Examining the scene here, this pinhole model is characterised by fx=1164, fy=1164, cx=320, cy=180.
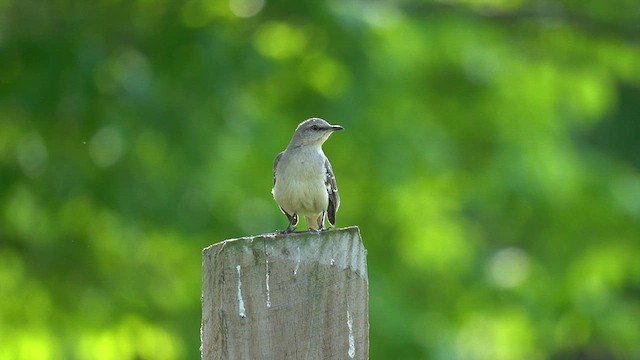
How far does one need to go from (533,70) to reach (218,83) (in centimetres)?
297

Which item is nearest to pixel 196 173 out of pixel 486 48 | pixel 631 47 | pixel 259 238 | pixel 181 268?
pixel 181 268

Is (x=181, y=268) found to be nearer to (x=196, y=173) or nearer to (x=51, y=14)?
(x=196, y=173)

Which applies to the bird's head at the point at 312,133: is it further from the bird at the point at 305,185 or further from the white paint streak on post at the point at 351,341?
the white paint streak on post at the point at 351,341

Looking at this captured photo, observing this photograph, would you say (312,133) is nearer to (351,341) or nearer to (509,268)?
(351,341)

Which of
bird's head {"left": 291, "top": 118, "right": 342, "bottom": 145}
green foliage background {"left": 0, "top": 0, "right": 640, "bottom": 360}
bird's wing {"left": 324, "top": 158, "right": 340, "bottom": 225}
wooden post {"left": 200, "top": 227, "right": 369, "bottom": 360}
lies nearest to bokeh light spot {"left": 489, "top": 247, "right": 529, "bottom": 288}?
green foliage background {"left": 0, "top": 0, "right": 640, "bottom": 360}

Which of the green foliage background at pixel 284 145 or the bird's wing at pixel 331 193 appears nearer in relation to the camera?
the bird's wing at pixel 331 193

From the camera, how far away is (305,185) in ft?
18.6

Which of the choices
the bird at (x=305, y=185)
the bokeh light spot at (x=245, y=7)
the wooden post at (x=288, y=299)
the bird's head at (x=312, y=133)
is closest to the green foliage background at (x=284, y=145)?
the bokeh light spot at (x=245, y=7)

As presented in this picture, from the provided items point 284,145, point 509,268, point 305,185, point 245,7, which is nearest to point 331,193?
point 305,185

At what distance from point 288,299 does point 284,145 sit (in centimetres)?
543

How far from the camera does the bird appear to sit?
5641 mm

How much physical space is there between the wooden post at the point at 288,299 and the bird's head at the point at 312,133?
2.78 meters

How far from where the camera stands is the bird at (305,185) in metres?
5.64

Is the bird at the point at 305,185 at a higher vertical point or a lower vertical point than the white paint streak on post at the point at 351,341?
higher
